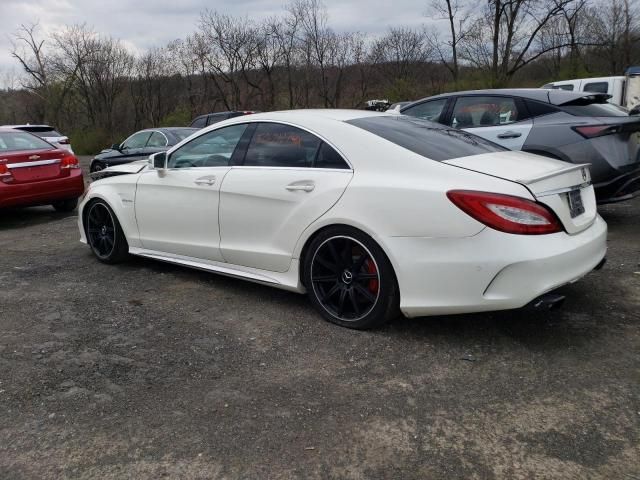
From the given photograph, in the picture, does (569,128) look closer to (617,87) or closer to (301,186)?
(301,186)

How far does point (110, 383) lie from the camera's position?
3.14 m

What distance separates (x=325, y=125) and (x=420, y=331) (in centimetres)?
155

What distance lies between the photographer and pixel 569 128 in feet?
19.6

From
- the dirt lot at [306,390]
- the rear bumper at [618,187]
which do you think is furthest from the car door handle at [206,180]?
the rear bumper at [618,187]

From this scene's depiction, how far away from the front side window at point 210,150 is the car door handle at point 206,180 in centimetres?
13

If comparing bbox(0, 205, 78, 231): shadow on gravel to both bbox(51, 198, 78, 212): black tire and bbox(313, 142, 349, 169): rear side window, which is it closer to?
bbox(51, 198, 78, 212): black tire

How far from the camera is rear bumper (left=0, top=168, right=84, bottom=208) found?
25.7ft

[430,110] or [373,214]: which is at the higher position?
[430,110]

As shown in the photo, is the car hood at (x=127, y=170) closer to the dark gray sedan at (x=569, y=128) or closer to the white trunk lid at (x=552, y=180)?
the white trunk lid at (x=552, y=180)

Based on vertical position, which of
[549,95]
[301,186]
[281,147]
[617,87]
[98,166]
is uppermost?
[617,87]

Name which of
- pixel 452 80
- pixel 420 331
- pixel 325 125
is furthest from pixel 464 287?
pixel 452 80

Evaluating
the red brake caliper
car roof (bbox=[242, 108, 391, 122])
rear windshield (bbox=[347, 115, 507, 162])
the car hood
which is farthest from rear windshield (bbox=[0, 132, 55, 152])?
the red brake caliper

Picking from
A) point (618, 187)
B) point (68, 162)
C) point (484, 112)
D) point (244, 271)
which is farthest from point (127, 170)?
point (618, 187)

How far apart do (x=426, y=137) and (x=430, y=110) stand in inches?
139
